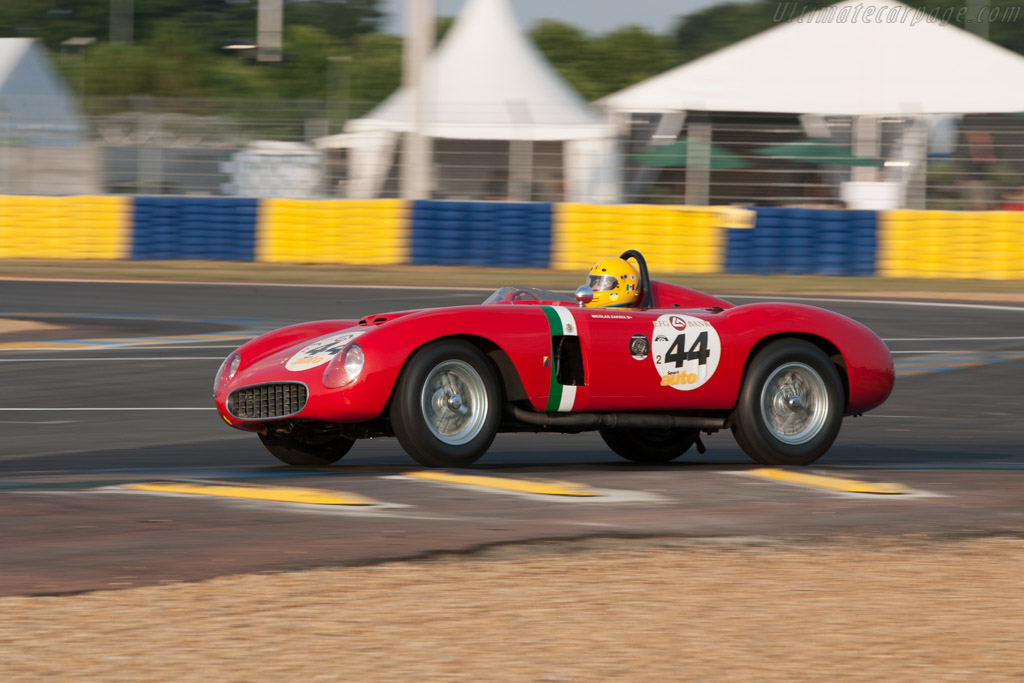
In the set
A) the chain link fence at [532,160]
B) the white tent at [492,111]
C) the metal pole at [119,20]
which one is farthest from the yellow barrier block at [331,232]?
the metal pole at [119,20]

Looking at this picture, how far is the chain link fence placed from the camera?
75.5ft

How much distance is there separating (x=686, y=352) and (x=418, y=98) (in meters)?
19.6

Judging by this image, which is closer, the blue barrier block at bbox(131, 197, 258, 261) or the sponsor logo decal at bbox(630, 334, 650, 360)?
the sponsor logo decal at bbox(630, 334, 650, 360)

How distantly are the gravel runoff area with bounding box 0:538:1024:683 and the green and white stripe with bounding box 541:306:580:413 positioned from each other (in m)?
1.77

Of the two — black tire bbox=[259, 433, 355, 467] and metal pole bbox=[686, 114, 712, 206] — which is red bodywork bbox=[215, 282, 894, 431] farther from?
metal pole bbox=[686, 114, 712, 206]

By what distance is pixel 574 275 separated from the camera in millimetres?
22125

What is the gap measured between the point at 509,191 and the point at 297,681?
21.0 metres

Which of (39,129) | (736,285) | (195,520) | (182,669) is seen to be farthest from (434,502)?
(39,129)

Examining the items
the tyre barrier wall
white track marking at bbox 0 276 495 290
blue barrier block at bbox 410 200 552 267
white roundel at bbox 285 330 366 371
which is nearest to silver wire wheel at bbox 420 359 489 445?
white roundel at bbox 285 330 366 371

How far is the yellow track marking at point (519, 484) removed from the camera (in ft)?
20.9

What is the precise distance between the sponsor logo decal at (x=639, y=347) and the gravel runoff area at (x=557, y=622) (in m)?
1.98

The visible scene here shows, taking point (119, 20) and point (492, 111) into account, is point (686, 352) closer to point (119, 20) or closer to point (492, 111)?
point (492, 111)

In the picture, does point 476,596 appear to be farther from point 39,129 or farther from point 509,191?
point 39,129

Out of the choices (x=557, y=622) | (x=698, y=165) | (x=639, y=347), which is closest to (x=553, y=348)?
(x=639, y=347)
